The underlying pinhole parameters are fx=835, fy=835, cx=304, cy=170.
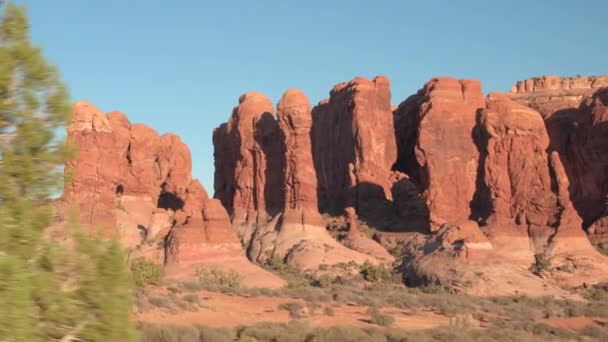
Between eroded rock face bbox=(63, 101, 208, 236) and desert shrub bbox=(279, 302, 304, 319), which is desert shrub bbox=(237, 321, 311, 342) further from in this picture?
eroded rock face bbox=(63, 101, 208, 236)

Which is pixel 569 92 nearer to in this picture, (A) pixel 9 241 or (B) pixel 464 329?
(B) pixel 464 329

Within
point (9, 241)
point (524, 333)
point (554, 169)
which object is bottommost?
point (524, 333)

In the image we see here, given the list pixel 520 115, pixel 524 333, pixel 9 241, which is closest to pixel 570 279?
pixel 520 115

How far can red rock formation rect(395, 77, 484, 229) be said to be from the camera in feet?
166

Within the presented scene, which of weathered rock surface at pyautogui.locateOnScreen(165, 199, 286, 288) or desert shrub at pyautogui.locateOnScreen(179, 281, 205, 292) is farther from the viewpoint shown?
weathered rock surface at pyautogui.locateOnScreen(165, 199, 286, 288)

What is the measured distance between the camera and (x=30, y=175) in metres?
7.75

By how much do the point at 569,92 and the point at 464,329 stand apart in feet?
256

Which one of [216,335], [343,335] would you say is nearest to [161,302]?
[216,335]

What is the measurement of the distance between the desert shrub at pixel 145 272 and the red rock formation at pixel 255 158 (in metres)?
17.0

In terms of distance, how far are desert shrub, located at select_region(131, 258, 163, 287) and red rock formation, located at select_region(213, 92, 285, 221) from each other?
55.8 feet

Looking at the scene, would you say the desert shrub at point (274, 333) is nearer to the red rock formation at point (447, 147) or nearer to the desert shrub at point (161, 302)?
the desert shrub at point (161, 302)

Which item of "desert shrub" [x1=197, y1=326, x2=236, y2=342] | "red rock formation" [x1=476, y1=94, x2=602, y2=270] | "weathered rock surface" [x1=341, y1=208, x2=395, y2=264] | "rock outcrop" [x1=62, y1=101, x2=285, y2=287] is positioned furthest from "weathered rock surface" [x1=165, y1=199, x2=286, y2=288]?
"desert shrub" [x1=197, y1=326, x2=236, y2=342]

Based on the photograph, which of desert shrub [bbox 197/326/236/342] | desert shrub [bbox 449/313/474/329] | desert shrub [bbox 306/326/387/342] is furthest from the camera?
desert shrub [bbox 449/313/474/329]

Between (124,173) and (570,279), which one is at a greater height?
(124,173)
